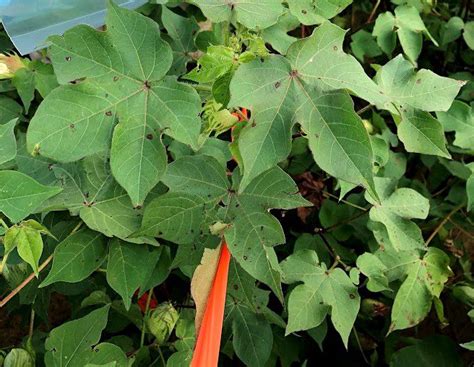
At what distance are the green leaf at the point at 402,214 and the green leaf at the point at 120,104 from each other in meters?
0.44

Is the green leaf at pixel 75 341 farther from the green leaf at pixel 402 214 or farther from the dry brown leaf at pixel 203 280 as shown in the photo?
the green leaf at pixel 402 214

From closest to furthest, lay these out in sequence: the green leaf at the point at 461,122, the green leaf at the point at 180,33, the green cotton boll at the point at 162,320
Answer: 1. the green cotton boll at the point at 162,320
2. the green leaf at the point at 180,33
3. the green leaf at the point at 461,122

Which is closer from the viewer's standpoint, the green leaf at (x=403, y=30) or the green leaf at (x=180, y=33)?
the green leaf at (x=180, y=33)

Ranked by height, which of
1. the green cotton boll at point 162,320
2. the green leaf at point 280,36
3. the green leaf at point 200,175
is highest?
the green leaf at point 280,36

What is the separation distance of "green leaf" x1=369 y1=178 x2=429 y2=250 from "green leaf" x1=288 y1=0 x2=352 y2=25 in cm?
32

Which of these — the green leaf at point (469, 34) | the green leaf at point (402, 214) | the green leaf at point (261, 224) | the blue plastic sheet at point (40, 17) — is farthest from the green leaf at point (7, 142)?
the green leaf at point (469, 34)

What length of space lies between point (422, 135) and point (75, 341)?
50 cm

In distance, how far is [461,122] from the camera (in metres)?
1.18

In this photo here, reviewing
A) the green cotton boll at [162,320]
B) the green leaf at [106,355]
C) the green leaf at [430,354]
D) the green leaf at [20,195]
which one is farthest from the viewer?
the green leaf at [430,354]

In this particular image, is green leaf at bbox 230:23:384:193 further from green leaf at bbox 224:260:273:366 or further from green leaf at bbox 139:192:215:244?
green leaf at bbox 224:260:273:366

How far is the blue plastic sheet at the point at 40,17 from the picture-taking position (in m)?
0.83

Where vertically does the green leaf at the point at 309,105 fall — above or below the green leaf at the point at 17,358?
above

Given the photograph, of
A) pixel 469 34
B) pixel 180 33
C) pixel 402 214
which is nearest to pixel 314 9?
pixel 180 33

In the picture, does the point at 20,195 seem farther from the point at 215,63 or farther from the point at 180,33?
the point at 180,33
